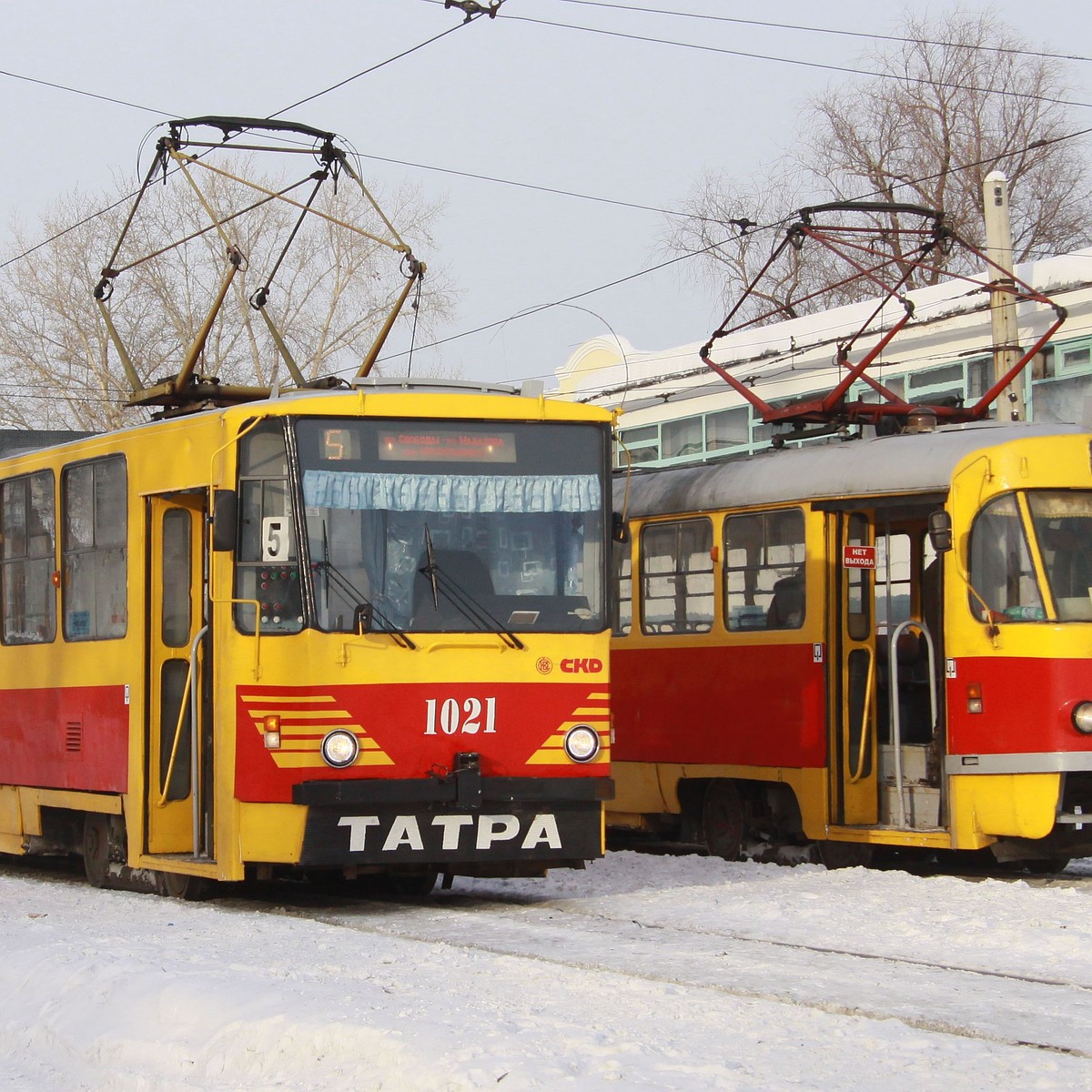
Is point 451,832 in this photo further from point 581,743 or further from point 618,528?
point 618,528

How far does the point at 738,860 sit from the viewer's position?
1473 centimetres

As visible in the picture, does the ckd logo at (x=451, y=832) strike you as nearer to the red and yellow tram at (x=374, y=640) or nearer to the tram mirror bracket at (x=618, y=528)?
the red and yellow tram at (x=374, y=640)

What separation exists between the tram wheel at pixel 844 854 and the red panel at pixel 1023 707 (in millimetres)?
1472

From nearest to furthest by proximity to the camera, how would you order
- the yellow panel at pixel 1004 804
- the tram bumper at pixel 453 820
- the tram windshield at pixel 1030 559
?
1. the tram bumper at pixel 453 820
2. the yellow panel at pixel 1004 804
3. the tram windshield at pixel 1030 559

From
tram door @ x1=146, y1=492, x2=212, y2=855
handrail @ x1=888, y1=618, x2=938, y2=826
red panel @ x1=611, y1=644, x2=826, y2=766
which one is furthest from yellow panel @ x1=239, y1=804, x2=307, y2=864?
handrail @ x1=888, y1=618, x2=938, y2=826

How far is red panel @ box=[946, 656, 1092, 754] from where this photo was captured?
488 inches

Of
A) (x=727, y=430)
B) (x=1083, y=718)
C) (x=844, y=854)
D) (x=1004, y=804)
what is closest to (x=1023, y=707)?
(x=1083, y=718)

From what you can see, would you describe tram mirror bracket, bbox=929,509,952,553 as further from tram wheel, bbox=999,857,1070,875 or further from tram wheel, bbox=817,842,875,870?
tram wheel, bbox=999,857,1070,875

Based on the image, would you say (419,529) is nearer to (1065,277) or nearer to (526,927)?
(526,927)

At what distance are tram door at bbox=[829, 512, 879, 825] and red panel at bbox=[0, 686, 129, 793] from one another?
4.97 m

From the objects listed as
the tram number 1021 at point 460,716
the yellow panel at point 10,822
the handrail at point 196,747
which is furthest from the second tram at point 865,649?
the yellow panel at point 10,822

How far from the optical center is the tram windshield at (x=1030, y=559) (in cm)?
1269

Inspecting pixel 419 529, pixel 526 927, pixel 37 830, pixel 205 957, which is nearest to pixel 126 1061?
pixel 205 957

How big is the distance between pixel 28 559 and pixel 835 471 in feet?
18.7
